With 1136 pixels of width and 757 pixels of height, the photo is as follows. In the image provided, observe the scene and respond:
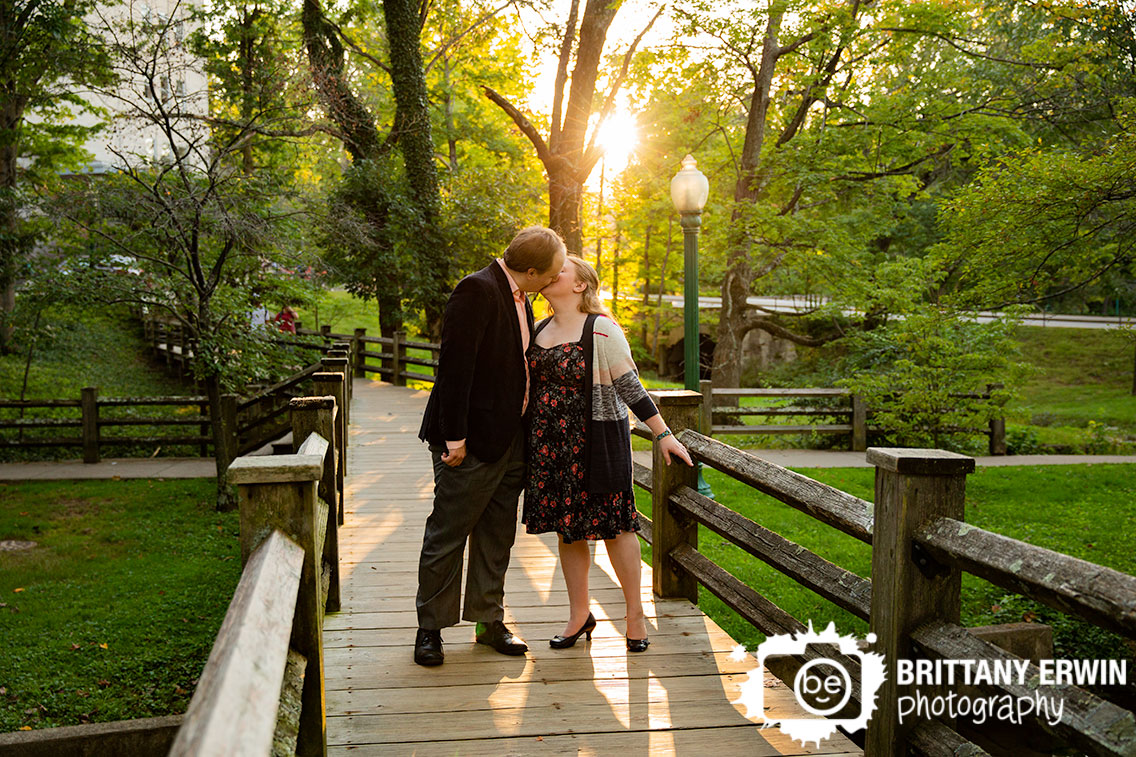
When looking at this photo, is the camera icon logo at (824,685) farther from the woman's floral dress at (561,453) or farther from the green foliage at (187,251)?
the green foliage at (187,251)

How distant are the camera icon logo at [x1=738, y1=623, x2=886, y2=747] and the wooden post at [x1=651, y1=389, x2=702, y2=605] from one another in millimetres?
1204

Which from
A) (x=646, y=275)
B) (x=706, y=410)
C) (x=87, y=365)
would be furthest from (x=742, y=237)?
(x=646, y=275)

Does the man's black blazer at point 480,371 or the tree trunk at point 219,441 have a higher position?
the man's black blazer at point 480,371

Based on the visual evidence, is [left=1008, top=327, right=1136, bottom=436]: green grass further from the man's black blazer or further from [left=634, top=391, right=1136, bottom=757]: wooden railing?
the man's black blazer

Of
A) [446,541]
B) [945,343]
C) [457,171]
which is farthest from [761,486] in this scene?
[457,171]

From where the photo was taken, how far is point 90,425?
12.8 m

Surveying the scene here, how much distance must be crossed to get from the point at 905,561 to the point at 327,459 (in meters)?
2.95

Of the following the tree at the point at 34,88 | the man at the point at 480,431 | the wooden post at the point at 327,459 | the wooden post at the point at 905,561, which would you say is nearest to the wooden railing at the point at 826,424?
the tree at the point at 34,88

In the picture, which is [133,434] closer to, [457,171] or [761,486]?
[457,171]

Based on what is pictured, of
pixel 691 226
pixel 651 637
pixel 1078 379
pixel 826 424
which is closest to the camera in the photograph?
pixel 651 637

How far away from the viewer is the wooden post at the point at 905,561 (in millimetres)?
2492

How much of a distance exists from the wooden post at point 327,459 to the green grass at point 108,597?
5.80 feet

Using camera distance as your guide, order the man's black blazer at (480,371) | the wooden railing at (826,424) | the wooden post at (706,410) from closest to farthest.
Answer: the man's black blazer at (480,371), the wooden post at (706,410), the wooden railing at (826,424)

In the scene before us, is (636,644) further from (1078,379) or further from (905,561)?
(1078,379)
